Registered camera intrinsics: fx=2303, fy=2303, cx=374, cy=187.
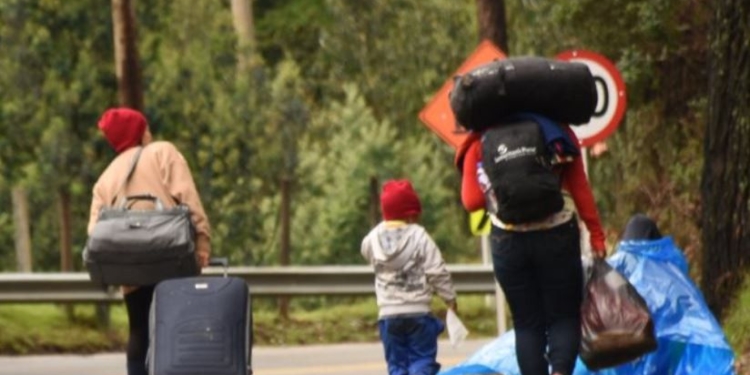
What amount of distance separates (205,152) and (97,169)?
3737mm

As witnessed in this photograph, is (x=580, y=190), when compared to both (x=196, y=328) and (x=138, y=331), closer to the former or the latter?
(x=196, y=328)

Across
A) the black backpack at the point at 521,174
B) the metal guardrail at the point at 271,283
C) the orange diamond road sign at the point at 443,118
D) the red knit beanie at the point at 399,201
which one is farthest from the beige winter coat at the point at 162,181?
the metal guardrail at the point at 271,283

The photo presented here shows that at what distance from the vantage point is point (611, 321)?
33.3ft

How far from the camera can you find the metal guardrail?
1994cm

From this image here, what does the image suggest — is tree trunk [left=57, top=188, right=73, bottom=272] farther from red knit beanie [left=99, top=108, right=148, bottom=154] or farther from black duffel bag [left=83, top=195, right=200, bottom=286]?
black duffel bag [left=83, top=195, right=200, bottom=286]

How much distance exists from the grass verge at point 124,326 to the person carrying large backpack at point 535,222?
1009cm

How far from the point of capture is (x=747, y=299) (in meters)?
12.6

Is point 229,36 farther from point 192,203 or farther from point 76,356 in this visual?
point 192,203

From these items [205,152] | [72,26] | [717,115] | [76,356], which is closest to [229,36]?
[205,152]

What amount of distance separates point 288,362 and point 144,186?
6575mm

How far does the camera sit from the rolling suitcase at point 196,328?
1097cm

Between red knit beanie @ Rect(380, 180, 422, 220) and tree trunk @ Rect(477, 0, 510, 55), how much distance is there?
1295cm

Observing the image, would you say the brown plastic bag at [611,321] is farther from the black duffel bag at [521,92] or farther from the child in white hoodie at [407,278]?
the child in white hoodie at [407,278]

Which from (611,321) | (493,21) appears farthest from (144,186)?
(493,21)
